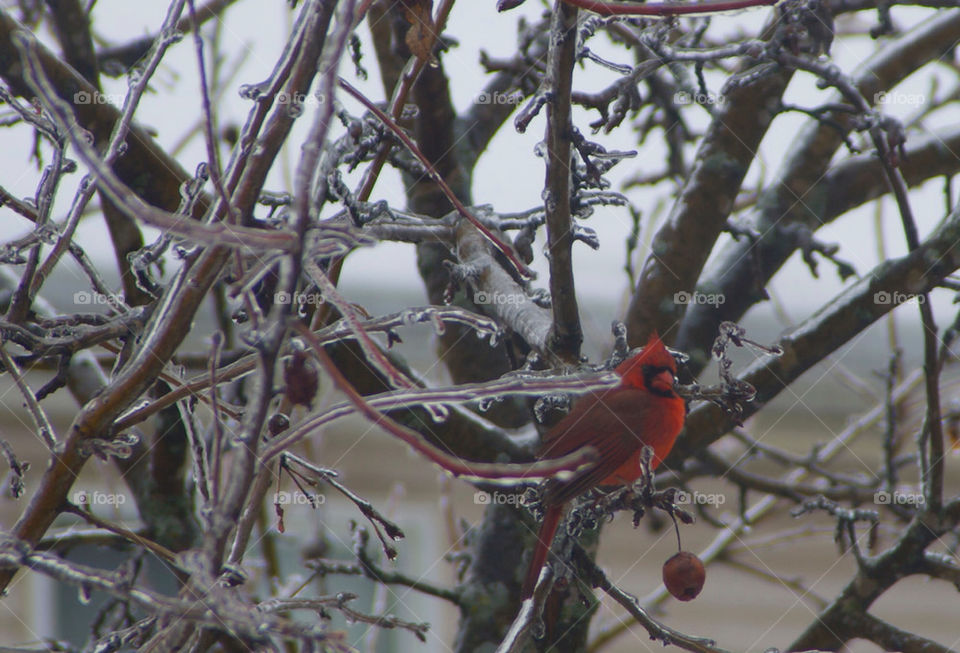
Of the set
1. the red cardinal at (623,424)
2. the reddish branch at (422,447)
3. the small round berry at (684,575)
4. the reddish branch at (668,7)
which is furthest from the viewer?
the red cardinal at (623,424)

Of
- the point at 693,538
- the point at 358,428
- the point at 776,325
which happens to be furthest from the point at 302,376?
the point at 776,325

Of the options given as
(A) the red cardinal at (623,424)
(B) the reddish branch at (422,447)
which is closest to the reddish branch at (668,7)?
(B) the reddish branch at (422,447)

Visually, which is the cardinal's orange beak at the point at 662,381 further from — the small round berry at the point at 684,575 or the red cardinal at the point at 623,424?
the small round berry at the point at 684,575

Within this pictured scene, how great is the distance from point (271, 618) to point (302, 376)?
0.41 meters

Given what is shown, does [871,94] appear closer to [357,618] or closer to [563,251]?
[563,251]

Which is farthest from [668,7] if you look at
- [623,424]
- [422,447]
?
[623,424]

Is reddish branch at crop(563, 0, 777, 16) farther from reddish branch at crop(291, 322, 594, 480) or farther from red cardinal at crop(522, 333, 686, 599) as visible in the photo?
red cardinal at crop(522, 333, 686, 599)

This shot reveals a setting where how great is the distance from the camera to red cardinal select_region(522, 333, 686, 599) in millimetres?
1567

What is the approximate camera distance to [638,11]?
2.85 feet

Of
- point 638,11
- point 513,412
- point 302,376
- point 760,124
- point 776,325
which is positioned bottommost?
point 302,376

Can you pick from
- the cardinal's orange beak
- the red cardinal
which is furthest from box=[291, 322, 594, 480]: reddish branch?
the cardinal's orange beak

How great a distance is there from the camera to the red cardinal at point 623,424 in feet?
5.14

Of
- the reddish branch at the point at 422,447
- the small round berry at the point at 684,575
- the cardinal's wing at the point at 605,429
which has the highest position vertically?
the cardinal's wing at the point at 605,429

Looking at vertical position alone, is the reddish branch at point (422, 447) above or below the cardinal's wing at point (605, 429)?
below
